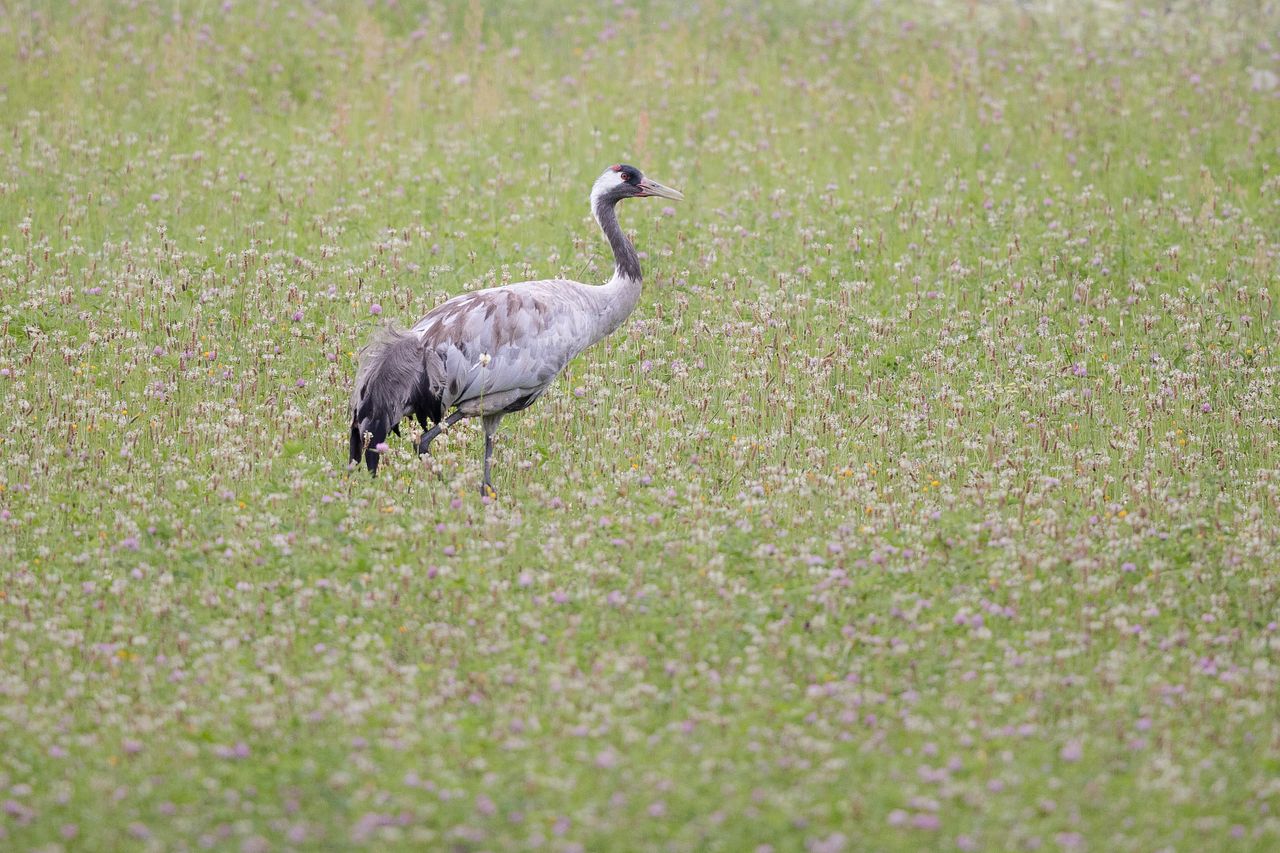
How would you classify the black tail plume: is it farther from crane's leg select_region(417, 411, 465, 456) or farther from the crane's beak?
the crane's beak

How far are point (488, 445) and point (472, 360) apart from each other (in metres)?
0.64

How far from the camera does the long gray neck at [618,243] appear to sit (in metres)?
11.1

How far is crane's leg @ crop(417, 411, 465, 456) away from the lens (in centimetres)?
1007

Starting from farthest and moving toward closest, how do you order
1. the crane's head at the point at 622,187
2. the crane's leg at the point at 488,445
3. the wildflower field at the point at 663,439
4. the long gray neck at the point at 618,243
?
1. the crane's head at the point at 622,187
2. the long gray neck at the point at 618,243
3. the crane's leg at the point at 488,445
4. the wildflower field at the point at 663,439

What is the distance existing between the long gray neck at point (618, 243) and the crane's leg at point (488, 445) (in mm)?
1575

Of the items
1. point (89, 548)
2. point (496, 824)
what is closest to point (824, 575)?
point (496, 824)

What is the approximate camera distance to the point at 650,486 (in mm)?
9680

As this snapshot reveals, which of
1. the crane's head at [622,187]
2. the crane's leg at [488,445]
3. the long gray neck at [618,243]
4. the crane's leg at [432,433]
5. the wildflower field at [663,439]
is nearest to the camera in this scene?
the wildflower field at [663,439]

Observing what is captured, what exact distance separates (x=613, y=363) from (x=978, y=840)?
263 inches

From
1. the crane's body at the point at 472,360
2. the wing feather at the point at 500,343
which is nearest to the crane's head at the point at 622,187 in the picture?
the crane's body at the point at 472,360

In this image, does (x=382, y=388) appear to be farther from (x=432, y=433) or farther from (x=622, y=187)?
(x=622, y=187)

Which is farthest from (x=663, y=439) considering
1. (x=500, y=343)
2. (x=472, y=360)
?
(x=472, y=360)

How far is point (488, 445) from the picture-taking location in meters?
10.2

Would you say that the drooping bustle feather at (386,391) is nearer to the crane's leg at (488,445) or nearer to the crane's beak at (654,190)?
the crane's leg at (488,445)
